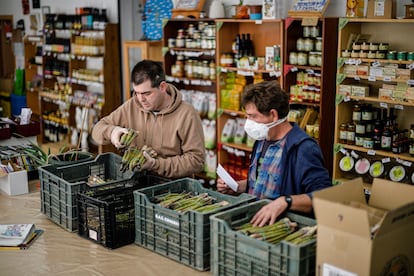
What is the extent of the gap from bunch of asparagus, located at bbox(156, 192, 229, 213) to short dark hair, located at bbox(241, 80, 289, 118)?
542mm

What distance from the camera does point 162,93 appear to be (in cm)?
369

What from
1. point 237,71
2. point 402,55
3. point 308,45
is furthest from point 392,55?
point 237,71

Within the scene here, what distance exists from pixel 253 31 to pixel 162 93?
2.96 metres

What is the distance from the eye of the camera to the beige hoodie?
11.9 ft

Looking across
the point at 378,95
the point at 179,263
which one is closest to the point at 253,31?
the point at 378,95

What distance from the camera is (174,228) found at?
8.73 ft

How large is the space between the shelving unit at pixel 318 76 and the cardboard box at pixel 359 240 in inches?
123

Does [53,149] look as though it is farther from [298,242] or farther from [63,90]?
[298,242]

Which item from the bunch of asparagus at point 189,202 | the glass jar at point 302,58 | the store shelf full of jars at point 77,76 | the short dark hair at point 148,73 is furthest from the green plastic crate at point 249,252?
the store shelf full of jars at point 77,76

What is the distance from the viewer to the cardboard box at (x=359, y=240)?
1994 millimetres

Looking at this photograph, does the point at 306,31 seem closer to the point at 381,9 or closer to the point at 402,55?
the point at 381,9

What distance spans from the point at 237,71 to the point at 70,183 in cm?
350

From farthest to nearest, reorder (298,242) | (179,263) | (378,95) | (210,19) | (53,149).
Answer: (53,149) → (210,19) → (378,95) → (179,263) → (298,242)

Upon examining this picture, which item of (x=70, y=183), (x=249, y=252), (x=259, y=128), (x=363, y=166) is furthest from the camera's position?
(x=363, y=166)
